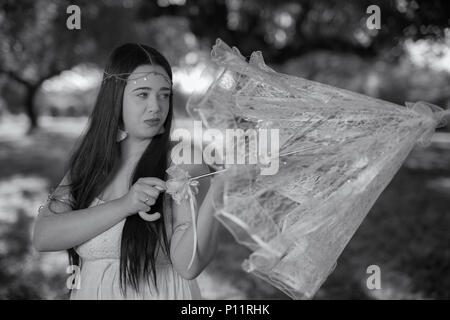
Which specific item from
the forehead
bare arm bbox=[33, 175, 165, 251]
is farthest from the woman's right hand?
the forehead

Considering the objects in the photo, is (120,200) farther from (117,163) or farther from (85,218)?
(117,163)

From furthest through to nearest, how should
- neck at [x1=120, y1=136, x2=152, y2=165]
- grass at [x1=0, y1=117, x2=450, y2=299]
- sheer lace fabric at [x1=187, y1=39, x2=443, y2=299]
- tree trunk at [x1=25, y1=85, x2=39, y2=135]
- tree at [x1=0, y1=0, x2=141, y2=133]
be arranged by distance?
tree trunk at [x1=25, y1=85, x2=39, y2=135] → tree at [x1=0, y1=0, x2=141, y2=133] → grass at [x1=0, y1=117, x2=450, y2=299] → neck at [x1=120, y1=136, x2=152, y2=165] → sheer lace fabric at [x1=187, y1=39, x2=443, y2=299]

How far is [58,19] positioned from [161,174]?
6.83 meters

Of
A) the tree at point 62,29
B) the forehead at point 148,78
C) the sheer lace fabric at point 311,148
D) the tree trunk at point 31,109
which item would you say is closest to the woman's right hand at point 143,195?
the sheer lace fabric at point 311,148

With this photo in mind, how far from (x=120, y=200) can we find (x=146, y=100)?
39 cm

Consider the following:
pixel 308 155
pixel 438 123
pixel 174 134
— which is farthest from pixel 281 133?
pixel 438 123

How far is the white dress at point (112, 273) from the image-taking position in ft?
5.35

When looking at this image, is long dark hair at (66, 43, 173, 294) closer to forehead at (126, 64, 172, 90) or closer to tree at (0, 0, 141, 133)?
forehead at (126, 64, 172, 90)

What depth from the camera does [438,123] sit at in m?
1.62

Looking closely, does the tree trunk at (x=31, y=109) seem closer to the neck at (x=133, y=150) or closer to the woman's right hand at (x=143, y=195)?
the neck at (x=133, y=150)

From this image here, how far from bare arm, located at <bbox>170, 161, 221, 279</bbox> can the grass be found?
1.47 metres

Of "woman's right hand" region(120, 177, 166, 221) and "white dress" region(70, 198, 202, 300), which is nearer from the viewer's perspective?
"woman's right hand" region(120, 177, 166, 221)

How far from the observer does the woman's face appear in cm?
163

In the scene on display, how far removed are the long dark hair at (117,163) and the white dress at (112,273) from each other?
0.11ft
